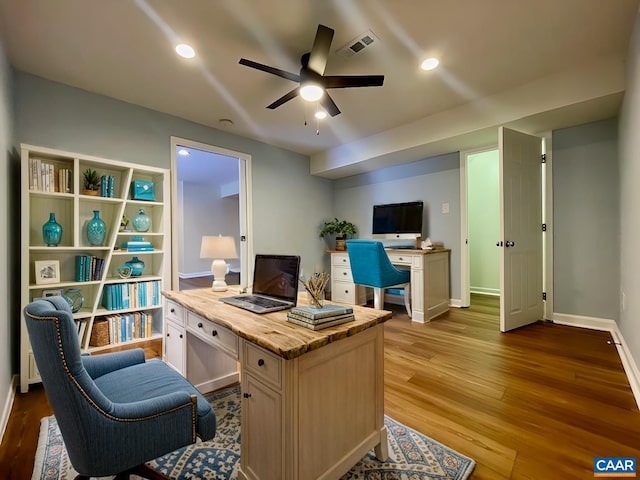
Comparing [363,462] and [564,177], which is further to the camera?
[564,177]

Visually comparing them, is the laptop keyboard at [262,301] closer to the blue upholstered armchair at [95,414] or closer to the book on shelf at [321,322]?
the book on shelf at [321,322]

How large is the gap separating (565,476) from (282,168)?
426 centimetres

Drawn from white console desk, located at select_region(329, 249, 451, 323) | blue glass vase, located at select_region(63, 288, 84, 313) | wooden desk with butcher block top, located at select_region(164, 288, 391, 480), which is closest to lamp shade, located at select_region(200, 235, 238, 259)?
wooden desk with butcher block top, located at select_region(164, 288, 391, 480)

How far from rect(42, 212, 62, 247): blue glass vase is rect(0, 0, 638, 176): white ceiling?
1.28 m

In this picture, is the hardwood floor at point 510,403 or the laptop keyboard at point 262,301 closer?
the hardwood floor at point 510,403

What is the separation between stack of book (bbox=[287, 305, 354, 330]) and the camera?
1.20 metres

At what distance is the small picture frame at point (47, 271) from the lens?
2.33m

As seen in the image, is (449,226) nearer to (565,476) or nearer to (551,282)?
(551,282)

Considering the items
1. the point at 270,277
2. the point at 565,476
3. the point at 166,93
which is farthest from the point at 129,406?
the point at 166,93

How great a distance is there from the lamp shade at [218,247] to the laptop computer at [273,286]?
0.42 meters

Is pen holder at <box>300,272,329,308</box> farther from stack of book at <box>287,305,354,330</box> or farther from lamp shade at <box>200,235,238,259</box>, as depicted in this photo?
A: lamp shade at <box>200,235,238,259</box>

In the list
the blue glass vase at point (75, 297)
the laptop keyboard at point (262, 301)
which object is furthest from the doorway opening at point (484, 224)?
the blue glass vase at point (75, 297)

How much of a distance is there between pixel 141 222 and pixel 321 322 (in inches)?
104

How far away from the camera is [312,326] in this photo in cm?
119
